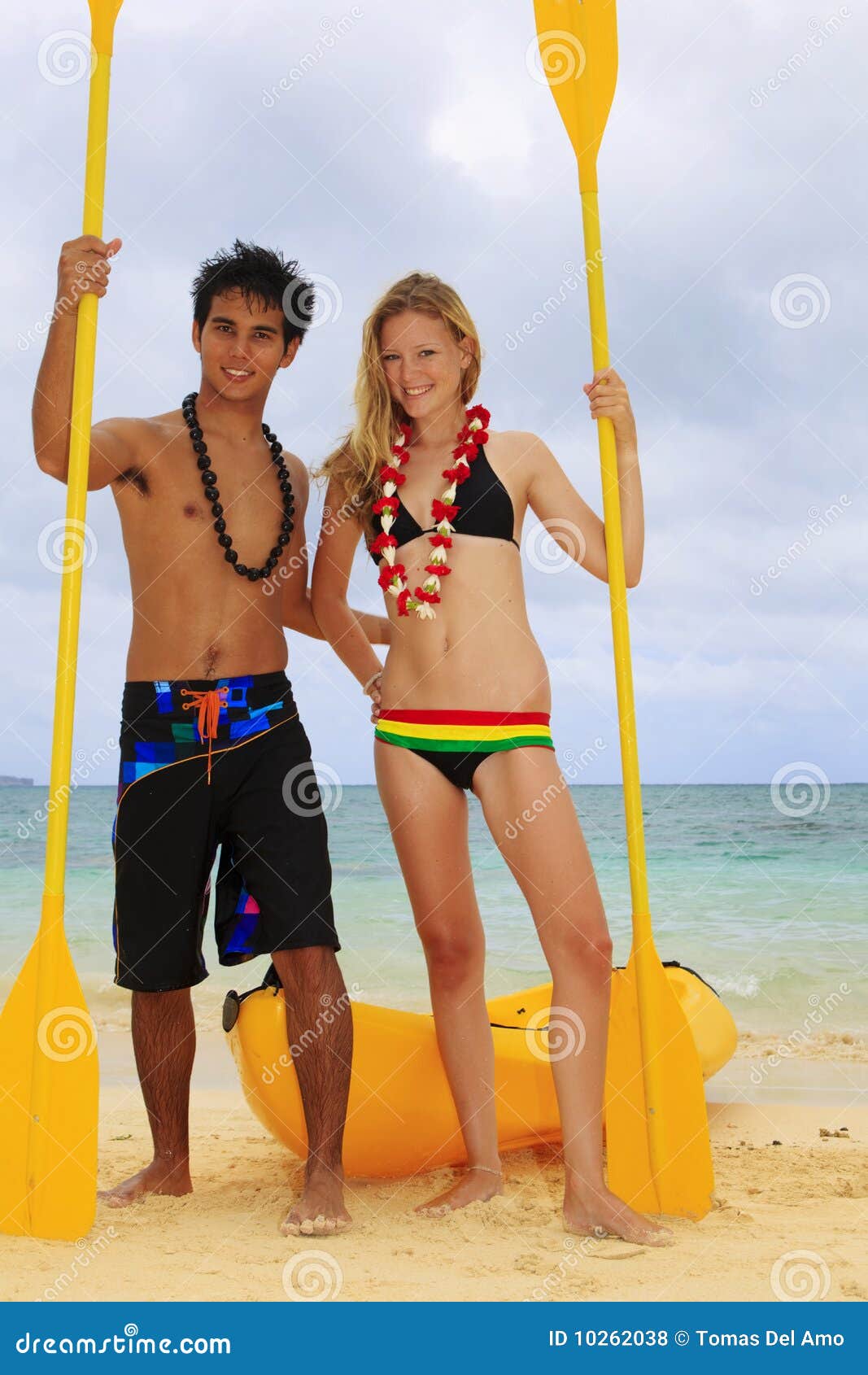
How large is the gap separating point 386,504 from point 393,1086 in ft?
5.52

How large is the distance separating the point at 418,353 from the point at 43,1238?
2.41 meters

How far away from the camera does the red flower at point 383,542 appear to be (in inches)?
127

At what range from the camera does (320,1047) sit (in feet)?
10.0

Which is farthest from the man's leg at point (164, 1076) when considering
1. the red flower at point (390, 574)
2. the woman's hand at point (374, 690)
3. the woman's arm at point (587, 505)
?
the woman's arm at point (587, 505)

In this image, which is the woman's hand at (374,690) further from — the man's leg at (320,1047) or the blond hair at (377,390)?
the man's leg at (320,1047)

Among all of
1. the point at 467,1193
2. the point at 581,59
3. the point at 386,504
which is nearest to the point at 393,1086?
A: the point at 467,1193

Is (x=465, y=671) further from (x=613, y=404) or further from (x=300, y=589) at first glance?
(x=613, y=404)

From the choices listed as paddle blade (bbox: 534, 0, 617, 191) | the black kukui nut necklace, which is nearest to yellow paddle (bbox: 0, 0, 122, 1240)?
the black kukui nut necklace

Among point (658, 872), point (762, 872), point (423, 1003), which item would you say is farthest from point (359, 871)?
point (423, 1003)

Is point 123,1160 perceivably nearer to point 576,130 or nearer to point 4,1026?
point 4,1026

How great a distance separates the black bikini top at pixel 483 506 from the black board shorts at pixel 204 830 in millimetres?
737

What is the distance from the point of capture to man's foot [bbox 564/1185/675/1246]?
9.06 ft

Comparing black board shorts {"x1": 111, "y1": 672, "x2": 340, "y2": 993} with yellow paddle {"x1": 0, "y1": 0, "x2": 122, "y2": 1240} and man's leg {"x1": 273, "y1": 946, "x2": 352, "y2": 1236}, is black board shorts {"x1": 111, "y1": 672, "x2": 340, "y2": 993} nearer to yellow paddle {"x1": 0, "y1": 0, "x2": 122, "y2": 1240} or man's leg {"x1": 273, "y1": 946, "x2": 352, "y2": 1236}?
man's leg {"x1": 273, "y1": 946, "x2": 352, "y2": 1236}

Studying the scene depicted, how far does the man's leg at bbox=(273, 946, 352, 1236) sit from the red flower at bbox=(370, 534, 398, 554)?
107cm
